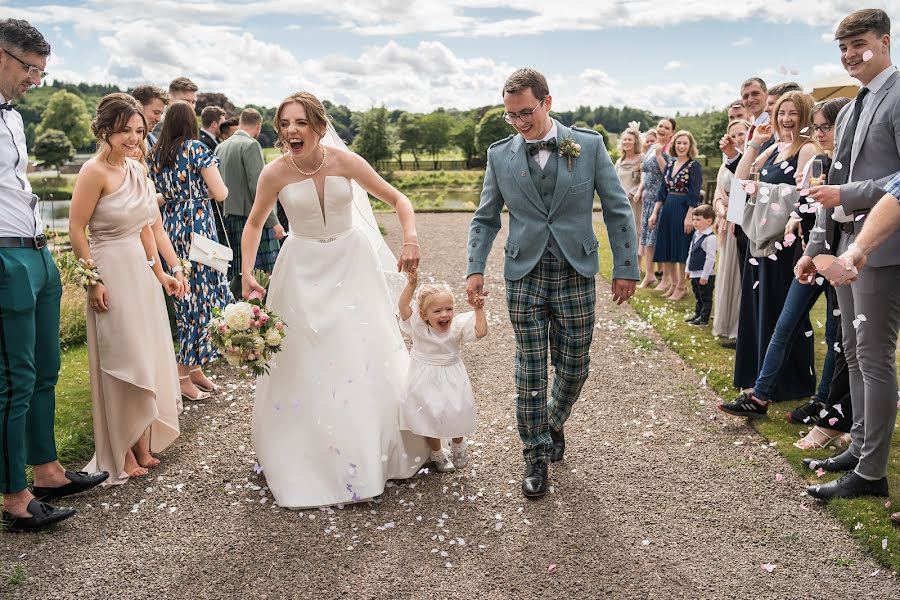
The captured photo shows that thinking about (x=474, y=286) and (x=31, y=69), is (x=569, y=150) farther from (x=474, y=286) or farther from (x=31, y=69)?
(x=31, y=69)

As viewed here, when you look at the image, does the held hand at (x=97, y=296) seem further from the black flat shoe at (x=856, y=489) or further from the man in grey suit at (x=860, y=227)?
the black flat shoe at (x=856, y=489)

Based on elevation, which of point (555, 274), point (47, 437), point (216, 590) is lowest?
point (216, 590)

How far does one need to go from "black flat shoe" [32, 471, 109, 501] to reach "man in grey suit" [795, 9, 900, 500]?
16.0 feet

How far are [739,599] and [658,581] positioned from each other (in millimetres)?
405

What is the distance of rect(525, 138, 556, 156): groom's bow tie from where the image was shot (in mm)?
4520

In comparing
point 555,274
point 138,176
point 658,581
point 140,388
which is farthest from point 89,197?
point 658,581

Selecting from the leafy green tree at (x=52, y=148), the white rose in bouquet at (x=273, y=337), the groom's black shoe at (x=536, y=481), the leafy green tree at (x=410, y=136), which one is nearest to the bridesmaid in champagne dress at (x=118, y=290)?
the white rose in bouquet at (x=273, y=337)

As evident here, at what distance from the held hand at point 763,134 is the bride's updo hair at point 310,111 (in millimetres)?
4409

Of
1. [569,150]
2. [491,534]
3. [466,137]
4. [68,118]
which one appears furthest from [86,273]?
[68,118]

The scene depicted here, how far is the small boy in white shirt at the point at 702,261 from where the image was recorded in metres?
9.09

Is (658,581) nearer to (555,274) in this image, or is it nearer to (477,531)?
(477,531)

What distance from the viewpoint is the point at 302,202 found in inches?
191

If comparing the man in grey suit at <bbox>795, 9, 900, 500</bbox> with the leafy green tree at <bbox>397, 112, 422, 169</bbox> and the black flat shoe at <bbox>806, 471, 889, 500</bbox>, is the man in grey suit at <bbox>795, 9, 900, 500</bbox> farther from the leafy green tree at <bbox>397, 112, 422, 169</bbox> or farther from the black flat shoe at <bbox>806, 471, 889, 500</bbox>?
the leafy green tree at <bbox>397, 112, 422, 169</bbox>

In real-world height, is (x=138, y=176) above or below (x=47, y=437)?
above
